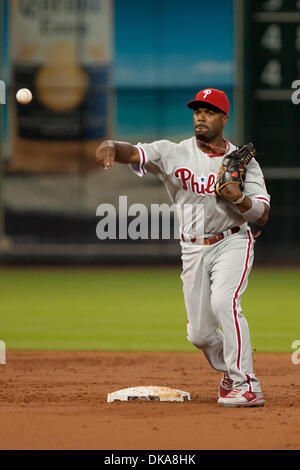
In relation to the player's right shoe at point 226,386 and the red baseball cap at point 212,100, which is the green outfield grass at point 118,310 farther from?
the red baseball cap at point 212,100

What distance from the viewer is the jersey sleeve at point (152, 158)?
5781 millimetres

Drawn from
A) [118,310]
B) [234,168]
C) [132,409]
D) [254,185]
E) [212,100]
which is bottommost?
[118,310]

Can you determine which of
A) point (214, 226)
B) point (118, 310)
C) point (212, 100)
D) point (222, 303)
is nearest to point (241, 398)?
point (222, 303)

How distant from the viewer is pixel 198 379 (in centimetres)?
705

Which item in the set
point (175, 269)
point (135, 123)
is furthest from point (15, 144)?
point (175, 269)

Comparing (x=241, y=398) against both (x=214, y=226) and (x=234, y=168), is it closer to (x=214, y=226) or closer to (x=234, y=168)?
(x=214, y=226)

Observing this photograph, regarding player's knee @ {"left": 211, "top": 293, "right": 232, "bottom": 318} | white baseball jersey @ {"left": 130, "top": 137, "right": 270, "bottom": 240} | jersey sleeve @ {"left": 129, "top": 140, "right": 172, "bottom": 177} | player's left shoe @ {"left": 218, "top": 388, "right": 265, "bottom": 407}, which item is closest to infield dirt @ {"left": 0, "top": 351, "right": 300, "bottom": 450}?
player's left shoe @ {"left": 218, "top": 388, "right": 265, "bottom": 407}

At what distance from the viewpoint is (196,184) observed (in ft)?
19.0

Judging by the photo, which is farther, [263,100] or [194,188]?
[263,100]

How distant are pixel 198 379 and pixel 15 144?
43.5 feet

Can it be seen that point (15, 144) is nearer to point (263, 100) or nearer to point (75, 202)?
point (75, 202)

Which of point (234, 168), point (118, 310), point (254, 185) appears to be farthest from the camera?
point (118, 310)

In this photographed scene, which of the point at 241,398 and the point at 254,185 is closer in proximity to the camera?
the point at 241,398

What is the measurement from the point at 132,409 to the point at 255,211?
1308 millimetres
